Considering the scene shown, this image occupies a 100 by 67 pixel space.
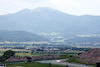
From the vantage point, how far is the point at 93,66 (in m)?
139

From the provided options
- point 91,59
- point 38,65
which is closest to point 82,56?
point 91,59

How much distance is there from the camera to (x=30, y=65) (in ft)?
490

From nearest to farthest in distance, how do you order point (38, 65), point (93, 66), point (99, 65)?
point (99, 65) < point (93, 66) < point (38, 65)

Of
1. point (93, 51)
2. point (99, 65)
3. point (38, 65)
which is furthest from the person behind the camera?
point (93, 51)

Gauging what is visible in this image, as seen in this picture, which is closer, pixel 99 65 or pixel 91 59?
pixel 99 65

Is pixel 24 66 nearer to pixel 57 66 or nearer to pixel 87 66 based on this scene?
pixel 57 66

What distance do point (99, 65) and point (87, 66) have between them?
571 inches

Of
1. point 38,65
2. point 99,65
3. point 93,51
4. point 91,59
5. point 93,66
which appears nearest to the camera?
point 99,65

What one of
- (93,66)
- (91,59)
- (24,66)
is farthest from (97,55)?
(24,66)

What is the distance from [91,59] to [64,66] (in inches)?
1065

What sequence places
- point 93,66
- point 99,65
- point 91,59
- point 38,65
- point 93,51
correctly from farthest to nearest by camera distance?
point 93,51 → point 91,59 → point 38,65 → point 93,66 → point 99,65

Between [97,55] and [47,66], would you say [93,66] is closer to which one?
[47,66]

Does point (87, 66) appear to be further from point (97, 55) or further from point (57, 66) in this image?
point (97, 55)

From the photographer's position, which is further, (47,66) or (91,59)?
(91,59)
